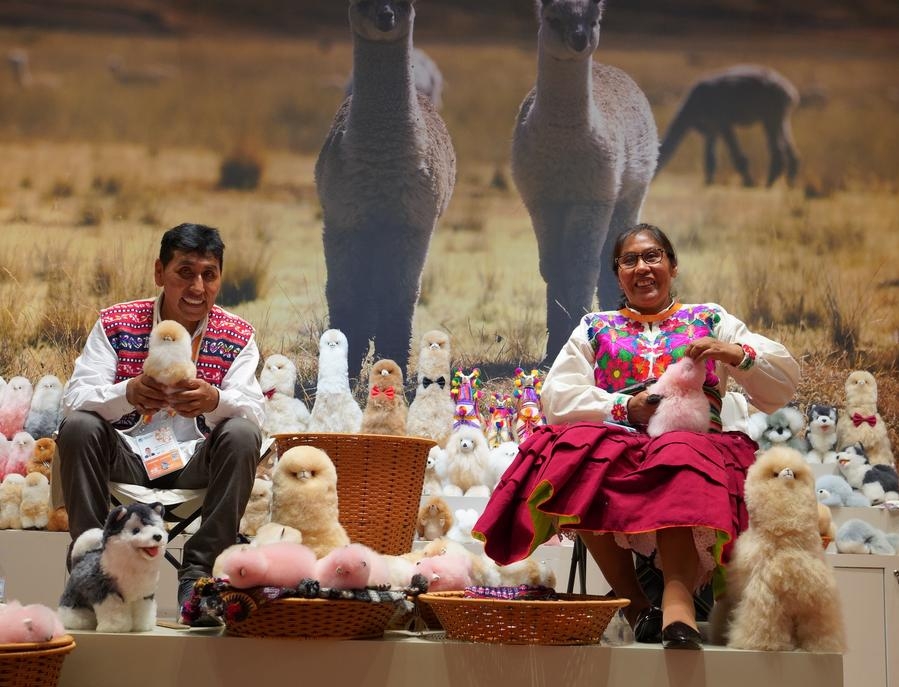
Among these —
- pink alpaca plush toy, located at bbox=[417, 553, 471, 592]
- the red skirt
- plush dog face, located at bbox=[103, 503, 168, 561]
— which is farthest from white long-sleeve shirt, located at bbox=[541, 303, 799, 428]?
plush dog face, located at bbox=[103, 503, 168, 561]

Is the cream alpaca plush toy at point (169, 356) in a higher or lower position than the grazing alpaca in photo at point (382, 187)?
lower

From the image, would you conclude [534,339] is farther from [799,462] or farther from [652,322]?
[799,462]

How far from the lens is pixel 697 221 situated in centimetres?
566

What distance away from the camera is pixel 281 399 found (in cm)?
474

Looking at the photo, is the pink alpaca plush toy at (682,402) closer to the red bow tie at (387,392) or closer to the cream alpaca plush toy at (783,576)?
the cream alpaca plush toy at (783,576)

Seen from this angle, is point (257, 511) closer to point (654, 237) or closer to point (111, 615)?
point (111, 615)

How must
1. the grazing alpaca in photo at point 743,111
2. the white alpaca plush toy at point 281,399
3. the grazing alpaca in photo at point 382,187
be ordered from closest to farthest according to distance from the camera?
the white alpaca plush toy at point 281,399
the grazing alpaca in photo at point 382,187
the grazing alpaca in photo at point 743,111

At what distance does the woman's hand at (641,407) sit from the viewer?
2.72m

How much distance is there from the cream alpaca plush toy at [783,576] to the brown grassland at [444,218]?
2.99m

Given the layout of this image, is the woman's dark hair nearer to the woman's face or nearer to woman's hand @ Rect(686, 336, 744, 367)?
the woman's face

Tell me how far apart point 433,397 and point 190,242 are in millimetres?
1824

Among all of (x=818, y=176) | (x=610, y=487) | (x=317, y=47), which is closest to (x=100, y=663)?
(x=610, y=487)

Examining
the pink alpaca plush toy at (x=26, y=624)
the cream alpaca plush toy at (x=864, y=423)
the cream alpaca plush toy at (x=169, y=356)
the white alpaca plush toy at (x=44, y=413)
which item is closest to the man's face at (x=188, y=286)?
the cream alpaca plush toy at (x=169, y=356)

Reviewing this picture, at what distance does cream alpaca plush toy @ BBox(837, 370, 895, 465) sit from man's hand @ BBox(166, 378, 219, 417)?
318 centimetres
